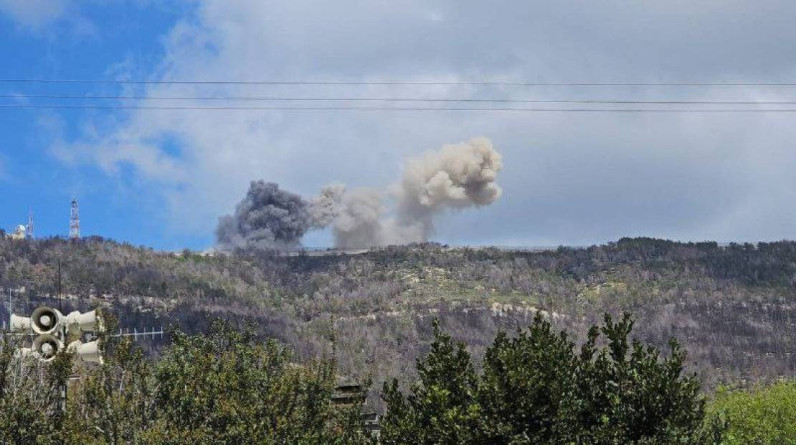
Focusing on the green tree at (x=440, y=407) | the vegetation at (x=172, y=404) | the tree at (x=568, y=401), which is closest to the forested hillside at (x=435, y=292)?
the vegetation at (x=172, y=404)

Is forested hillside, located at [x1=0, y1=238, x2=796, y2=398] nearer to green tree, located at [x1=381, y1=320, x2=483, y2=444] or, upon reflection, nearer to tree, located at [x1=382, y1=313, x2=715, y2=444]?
green tree, located at [x1=381, y1=320, x2=483, y2=444]

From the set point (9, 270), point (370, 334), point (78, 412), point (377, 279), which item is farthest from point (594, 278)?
point (78, 412)

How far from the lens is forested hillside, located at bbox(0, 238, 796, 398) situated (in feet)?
463

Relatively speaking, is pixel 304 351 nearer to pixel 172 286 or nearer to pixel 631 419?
pixel 172 286

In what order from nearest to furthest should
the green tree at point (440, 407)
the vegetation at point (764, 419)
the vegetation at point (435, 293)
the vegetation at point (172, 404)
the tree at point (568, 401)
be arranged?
1. the tree at point (568, 401)
2. the green tree at point (440, 407)
3. the vegetation at point (172, 404)
4. the vegetation at point (764, 419)
5. the vegetation at point (435, 293)

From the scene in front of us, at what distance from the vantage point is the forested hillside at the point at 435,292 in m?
141

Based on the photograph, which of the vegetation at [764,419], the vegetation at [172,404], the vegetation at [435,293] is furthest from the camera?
the vegetation at [435,293]

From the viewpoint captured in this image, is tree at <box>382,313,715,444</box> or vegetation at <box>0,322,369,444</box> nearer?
tree at <box>382,313,715,444</box>

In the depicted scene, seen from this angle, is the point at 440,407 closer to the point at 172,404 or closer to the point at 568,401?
the point at 568,401

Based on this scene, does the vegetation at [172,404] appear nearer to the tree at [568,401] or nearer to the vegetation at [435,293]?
the tree at [568,401]

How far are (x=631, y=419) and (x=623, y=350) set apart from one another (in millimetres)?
2117

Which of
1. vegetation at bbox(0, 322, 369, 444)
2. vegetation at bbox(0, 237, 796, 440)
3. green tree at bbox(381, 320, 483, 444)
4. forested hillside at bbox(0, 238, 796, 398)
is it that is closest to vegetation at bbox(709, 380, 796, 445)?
green tree at bbox(381, 320, 483, 444)

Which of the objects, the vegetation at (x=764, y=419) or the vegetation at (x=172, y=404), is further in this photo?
the vegetation at (x=764, y=419)

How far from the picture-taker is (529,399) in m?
33.6
